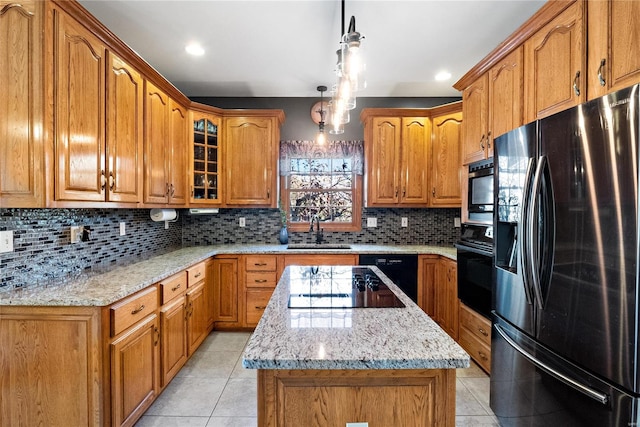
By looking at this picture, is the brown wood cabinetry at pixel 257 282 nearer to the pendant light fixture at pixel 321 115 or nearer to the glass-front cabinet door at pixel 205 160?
the glass-front cabinet door at pixel 205 160

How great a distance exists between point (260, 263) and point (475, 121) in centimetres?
238

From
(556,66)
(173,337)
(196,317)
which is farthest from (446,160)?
(173,337)

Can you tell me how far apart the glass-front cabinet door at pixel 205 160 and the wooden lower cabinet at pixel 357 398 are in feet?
8.51

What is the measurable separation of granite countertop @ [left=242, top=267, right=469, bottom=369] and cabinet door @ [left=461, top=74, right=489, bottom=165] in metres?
1.66

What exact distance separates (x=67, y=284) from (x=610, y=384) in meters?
2.60

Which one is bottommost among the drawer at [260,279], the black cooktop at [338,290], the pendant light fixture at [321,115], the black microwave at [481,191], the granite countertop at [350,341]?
the drawer at [260,279]

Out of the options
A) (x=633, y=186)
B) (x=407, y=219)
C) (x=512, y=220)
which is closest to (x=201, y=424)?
(x=512, y=220)

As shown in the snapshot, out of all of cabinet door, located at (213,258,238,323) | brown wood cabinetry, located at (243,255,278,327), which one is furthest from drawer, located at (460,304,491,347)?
cabinet door, located at (213,258,238,323)

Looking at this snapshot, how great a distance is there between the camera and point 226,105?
12.1ft

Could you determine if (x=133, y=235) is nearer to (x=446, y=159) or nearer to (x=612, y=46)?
(x=446, y=159)

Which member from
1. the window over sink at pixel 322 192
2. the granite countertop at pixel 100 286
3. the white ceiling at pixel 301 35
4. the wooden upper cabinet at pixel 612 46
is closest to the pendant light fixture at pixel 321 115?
the white ceiling at pixel 301 35

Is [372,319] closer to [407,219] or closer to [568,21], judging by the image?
[568,21]

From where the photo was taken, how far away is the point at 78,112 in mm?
1646

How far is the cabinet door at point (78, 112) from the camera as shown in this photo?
153 cm
